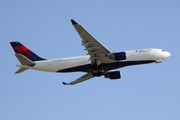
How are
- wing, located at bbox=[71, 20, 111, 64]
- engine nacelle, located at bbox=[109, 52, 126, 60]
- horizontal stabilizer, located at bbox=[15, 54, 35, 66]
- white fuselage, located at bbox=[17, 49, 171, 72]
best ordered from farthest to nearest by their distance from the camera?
white fuselage, located at bbox=[17, 49, 171, 72], engine nacelle, located at bbox=[109, 52, 126, 60], horizontal stabilizer, located at bbox=[15, 54, 35, 66], wing, located at bbox=[71, 20, 111, 64]

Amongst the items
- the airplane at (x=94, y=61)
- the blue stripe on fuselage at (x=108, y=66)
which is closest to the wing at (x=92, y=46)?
the airplane at (x=94, y=61)

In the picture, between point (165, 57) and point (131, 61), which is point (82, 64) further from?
point (165, 57)

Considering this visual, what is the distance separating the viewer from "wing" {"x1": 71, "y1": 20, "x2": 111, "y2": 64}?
39597 mm

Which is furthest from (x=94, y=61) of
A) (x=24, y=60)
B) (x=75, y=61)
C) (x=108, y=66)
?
(x=24, y=60)

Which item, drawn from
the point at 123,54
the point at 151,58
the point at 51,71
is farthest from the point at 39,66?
the point at 151,58

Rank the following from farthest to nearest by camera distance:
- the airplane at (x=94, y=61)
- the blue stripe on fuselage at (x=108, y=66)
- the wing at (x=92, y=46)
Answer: the blue stripe on fuselage at (x=108, y=66) → the airplane at (x=94, y=61) → the wing at (x=92, y=46)

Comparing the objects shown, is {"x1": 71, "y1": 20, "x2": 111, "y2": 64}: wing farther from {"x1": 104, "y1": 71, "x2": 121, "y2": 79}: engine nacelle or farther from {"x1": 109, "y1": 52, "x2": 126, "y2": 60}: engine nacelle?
{"x1": 104, "y1": 71, "x2": 121, "y2": 79}: engine nacelle

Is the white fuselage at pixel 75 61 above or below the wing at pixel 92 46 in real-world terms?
below

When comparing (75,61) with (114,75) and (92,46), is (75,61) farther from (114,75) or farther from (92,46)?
(114,75)

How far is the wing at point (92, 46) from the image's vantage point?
130 ft

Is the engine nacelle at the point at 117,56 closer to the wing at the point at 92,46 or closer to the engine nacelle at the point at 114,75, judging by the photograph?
the wing at the point at 92,46

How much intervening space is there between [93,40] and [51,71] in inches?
427

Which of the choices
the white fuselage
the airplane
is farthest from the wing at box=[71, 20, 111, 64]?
the white fuselage

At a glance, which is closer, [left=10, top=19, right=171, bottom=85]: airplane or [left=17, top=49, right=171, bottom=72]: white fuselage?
[left=10, top=19, right=171, bottom=85]: airplane
